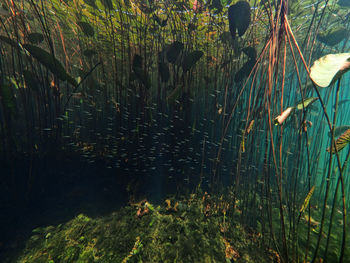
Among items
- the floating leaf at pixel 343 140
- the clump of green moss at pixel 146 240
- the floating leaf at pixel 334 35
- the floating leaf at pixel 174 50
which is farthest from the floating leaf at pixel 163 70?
the floating leaf at pixel 334 35

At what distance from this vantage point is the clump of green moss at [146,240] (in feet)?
5.66

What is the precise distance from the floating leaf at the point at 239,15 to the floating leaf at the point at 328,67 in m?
1.31

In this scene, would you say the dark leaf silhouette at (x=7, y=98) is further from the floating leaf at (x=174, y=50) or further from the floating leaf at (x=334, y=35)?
the floating leaf at (x=334, y=35)

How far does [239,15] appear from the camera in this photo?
5.67 feet

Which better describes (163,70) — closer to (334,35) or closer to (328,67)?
(328,67)

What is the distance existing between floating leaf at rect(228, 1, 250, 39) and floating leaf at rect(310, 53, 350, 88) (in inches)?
51.5

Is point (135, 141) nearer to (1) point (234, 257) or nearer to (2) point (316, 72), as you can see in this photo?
(1) point (234, 257)

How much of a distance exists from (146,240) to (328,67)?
255 centimetres

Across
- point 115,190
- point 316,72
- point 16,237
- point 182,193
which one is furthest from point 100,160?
point 316,72

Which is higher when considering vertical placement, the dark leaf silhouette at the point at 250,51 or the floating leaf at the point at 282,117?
the dark leaf silhouette at the point at 250,51

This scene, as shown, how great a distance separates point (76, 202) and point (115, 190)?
34.0 inches

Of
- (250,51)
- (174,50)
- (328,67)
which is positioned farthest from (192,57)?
(328,67)

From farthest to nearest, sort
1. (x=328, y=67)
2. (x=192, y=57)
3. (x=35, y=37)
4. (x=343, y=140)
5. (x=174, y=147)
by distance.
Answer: (x=174, y=147) → (x=35, y=37) → (x=192, y=57) → (x=343, y=140) → (x=328, y=67)

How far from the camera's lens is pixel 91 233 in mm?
2096
